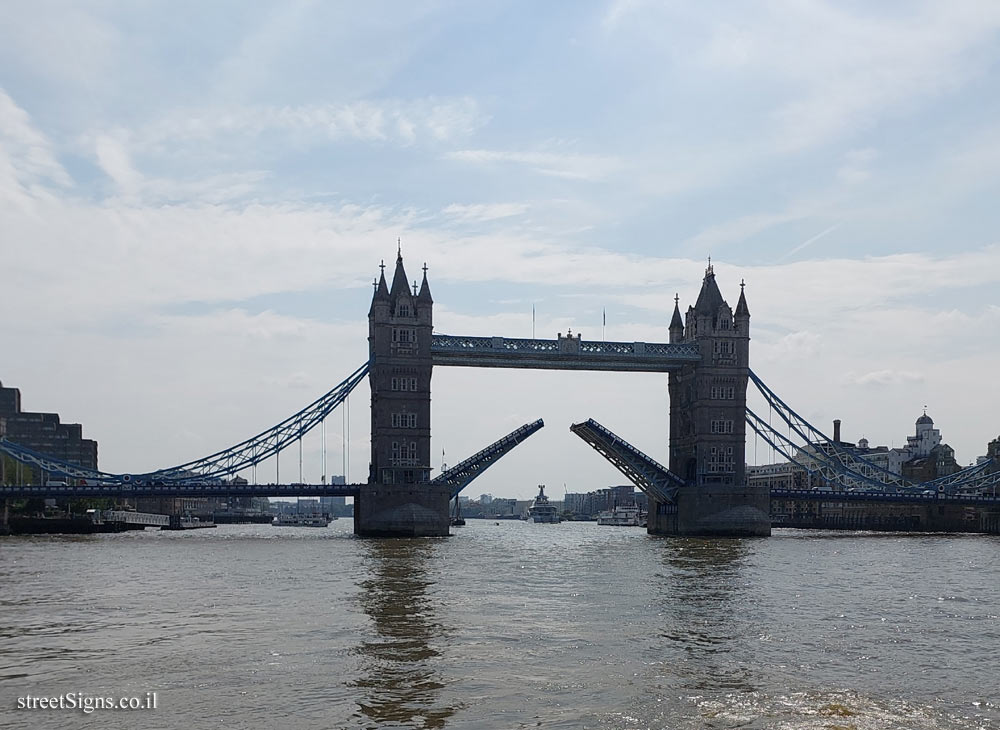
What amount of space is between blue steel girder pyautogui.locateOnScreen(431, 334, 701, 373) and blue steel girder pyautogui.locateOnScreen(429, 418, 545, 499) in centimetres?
549

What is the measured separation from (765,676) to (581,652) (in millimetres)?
4725

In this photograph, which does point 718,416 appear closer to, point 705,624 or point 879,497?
point 879,497

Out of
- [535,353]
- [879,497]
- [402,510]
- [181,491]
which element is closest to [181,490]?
[181,491]

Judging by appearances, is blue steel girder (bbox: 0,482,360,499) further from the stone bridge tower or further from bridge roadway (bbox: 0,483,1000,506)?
the stone bridge tower

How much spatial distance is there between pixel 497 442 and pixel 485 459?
171cm

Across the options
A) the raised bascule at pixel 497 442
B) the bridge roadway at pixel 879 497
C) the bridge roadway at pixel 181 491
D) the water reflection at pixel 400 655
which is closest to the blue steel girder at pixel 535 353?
the raised bascule at pixel 497 442

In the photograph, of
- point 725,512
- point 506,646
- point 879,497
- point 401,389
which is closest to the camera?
point 506,646

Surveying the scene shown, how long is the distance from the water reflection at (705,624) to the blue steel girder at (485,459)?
112 feet

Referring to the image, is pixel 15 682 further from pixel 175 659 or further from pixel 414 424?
pixel 414 424

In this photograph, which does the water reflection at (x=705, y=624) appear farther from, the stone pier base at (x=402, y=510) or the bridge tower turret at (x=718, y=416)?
the bridge tower turret at (x=718, y=416)

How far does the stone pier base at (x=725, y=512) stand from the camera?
3693 inches

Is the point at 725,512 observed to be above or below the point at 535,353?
below

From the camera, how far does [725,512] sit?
94062mm

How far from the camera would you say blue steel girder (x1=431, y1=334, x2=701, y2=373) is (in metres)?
93.4
